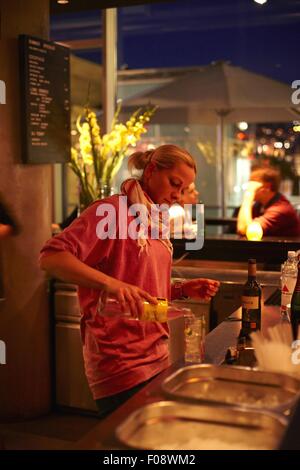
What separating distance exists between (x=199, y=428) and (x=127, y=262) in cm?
70

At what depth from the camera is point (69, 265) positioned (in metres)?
1.87

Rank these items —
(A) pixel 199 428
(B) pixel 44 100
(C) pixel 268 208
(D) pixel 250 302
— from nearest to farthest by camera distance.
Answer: (A) pixel 199 428, (D) pixel 250 302, (B) pixel 44 100, (C) pixel 268 208

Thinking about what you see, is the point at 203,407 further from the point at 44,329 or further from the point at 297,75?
the point at 297,75

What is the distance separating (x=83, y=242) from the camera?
198cm

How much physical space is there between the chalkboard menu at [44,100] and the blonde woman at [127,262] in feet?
5.93

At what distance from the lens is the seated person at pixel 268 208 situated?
4965mm

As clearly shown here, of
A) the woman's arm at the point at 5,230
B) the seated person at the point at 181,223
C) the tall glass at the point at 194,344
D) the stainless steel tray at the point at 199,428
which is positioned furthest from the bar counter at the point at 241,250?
the stainless steel tray at the point at 199,428

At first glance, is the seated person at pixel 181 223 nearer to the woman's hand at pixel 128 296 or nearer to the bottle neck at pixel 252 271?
the bottle neck at pixel 252 271

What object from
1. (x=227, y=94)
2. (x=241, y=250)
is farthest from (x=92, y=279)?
(x=227, y=94)

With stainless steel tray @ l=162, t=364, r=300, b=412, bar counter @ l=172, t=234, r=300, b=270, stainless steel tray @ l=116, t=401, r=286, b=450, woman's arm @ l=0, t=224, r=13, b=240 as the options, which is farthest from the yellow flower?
stainless steel tray @ l=116, t=401, r=286, b=450

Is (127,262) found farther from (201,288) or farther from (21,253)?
(21,253)
